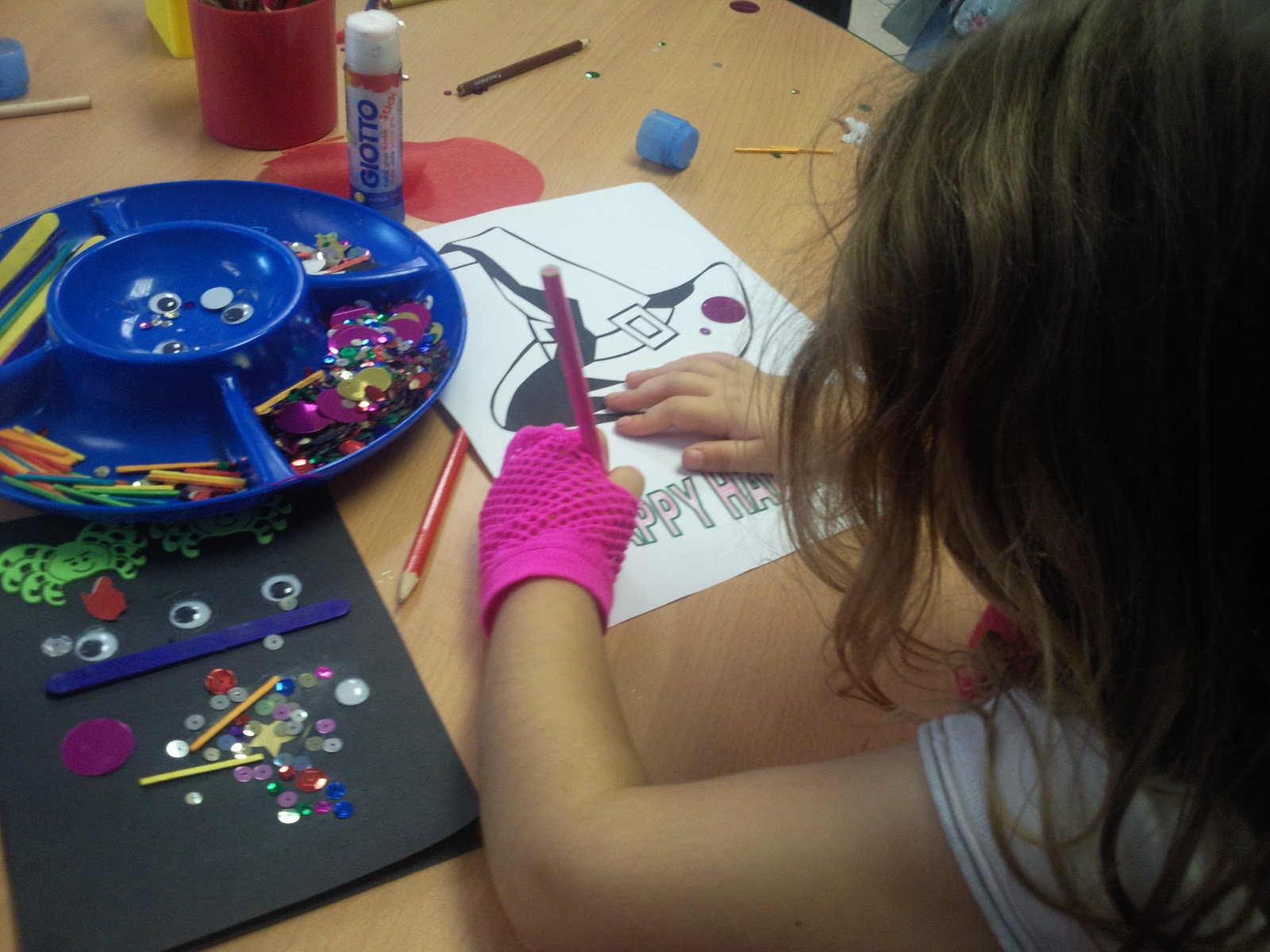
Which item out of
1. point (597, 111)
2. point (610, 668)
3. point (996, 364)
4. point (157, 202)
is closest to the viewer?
point (996, 364)

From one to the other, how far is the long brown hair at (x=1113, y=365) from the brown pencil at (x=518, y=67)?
558mm

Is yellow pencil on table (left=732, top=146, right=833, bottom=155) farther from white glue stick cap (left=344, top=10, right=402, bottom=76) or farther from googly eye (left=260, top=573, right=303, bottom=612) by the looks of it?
googly eye (left=260, top=573, right=303, bottom=612)

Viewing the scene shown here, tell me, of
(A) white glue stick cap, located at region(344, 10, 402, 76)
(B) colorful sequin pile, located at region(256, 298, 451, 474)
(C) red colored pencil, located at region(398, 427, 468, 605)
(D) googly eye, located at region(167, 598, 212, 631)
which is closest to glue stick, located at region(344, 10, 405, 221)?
(A) white glue stick cap, located at region(344, 10, 402, 76)

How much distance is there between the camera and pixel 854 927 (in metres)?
0.37

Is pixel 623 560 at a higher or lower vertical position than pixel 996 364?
lower

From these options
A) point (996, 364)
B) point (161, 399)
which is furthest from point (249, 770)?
point (996, 364)

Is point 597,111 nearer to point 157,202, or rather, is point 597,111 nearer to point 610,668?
point 157,202

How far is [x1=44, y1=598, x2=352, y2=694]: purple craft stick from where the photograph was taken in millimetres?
414

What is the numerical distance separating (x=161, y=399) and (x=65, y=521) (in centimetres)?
8

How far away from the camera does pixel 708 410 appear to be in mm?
572

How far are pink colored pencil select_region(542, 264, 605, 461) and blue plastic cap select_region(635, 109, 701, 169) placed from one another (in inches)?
13.8

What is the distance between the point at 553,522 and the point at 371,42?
357 millimetres

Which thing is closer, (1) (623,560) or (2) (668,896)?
(2) (668,896)

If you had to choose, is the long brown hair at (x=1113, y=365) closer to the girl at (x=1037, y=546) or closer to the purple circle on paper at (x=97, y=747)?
the girl at (x=1037, y=546)
